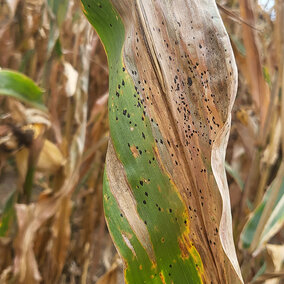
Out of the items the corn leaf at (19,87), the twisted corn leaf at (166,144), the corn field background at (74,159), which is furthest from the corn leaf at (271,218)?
the corn leaf at (19,87)

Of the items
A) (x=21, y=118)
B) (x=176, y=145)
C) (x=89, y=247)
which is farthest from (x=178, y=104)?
(x=89, y=247)

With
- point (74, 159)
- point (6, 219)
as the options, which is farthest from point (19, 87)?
point (6, 219)

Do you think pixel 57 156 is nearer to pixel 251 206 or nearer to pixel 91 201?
pixel 91 201

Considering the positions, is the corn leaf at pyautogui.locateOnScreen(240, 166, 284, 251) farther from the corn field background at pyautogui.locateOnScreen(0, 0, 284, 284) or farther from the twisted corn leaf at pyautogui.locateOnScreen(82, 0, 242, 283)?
the twisted corn leaf at pyautogui.locateOnScreen(82, 0, 242, 283)

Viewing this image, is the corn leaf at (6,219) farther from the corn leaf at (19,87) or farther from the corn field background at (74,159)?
the corn leaf at (19,87)

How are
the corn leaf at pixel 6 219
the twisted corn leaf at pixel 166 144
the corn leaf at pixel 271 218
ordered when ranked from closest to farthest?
the twisted corn leaf at pixel 166 144
the corn leaf at pixel 271 218
the corn leaf at pixel 6 219

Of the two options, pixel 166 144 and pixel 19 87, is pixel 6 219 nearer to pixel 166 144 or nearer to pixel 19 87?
pixel 19 87

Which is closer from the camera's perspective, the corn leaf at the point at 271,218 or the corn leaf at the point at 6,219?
the corn leaf at the point at 271,218

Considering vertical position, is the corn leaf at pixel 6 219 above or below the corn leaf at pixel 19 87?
below
